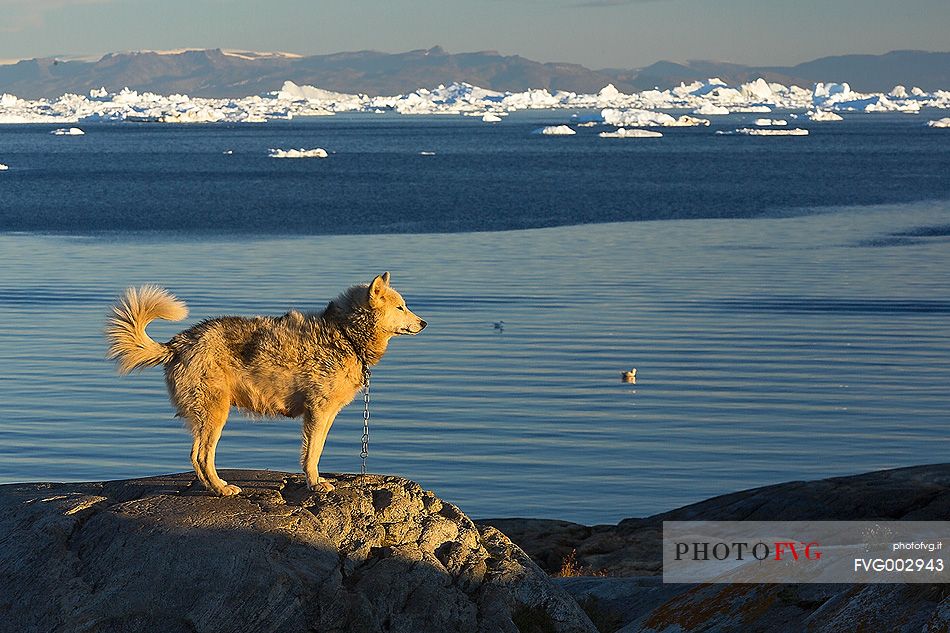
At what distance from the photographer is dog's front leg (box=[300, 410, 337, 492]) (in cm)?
818

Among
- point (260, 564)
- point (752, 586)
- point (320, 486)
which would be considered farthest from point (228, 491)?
point (752, 586)

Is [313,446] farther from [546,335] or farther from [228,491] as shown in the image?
[546,335]

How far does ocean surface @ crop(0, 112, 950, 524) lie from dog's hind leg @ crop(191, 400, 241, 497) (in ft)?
2.87

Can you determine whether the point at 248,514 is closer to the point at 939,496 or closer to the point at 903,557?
the point at 903,557

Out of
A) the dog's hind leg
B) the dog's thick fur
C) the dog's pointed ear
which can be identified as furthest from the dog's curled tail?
the dog's pointed ear

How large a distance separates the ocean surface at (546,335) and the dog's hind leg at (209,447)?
875 mm

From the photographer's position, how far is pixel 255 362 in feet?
26.9

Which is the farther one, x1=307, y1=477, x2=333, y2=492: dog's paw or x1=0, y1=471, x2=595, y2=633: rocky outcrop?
x1=307, y1=477, x2=333, y2=492: dog's paw

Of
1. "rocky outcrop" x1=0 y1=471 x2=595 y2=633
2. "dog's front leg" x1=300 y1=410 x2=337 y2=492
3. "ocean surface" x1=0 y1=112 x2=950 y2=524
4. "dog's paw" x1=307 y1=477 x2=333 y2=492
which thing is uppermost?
"dog's front leg" x1=300 y1=410 x2=337 y2=492

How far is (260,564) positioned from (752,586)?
255cm

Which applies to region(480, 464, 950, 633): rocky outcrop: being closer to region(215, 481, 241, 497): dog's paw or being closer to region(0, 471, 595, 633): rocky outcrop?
region(0, 471, 595, 633): rocky outcrop

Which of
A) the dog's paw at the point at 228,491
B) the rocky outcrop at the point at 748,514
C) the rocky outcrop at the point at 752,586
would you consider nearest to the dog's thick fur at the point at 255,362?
the dog's paw at the point at 228,491

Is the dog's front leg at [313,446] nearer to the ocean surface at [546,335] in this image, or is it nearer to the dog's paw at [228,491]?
the dog's paw at [228,491]

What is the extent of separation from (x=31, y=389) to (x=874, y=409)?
13583 mm
